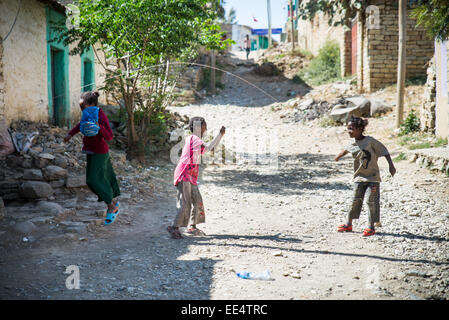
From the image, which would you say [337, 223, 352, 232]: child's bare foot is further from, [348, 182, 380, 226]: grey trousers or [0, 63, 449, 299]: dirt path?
[348, 182, 380, 226]: grey trousers

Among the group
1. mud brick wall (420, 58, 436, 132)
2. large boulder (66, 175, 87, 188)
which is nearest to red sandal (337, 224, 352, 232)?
large boulder (66, 175, 87, 188)

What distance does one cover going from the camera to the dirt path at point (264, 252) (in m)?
2.90

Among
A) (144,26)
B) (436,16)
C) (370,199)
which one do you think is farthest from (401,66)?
(370,199)

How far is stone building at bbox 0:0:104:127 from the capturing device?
6984mm

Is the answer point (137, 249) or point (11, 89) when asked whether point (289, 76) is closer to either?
point (11, 89)

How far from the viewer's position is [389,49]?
13945 mm

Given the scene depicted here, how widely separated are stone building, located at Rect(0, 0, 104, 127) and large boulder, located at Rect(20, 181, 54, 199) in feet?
6.61

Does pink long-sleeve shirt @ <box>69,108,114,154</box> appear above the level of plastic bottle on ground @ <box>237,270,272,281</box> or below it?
above

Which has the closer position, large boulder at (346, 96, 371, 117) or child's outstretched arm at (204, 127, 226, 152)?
child's outstretched arm at (204, 127, 226, 152)

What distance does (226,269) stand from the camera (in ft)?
10.9

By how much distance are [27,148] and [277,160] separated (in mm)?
5498

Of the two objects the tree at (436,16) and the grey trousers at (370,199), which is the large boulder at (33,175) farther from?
the tree at (436,16)
